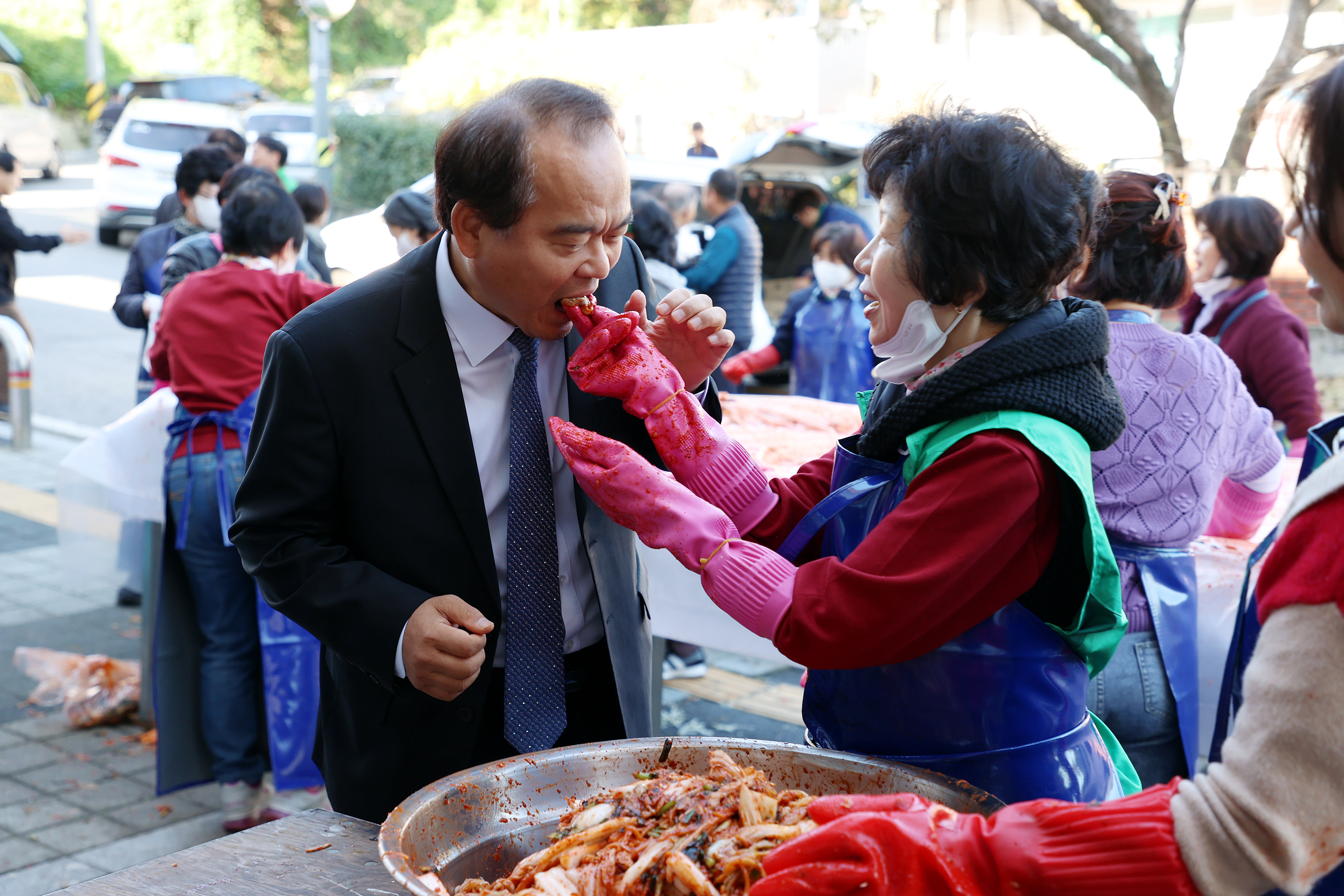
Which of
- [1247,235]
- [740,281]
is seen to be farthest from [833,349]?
[1247,235]

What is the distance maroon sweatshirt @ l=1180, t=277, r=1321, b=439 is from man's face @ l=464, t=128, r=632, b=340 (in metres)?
2.94

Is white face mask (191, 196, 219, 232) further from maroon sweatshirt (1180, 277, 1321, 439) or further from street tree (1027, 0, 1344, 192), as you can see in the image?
street tree (1027, 0, 1344, 192)

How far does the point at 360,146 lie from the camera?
1948 cm

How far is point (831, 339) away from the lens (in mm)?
5762

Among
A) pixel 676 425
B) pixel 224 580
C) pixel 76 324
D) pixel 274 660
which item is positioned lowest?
pixel 76 324

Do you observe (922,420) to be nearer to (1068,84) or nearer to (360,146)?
(1068,84)

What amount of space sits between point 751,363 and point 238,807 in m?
3.32

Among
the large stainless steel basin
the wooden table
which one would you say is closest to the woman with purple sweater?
→ the large stainless steel basin

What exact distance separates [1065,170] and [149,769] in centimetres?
395

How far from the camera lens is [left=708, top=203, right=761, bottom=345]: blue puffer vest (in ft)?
23.9

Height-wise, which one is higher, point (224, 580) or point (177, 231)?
point (177, 231)

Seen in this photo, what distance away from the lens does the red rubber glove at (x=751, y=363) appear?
5.67 metres

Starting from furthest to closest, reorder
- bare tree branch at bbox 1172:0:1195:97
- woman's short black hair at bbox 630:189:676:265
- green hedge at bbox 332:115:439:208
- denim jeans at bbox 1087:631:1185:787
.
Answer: green hedge at bbox 332:115:439:208 < bare tree branch at bbox 1172:0:1195:97 < woman's short black hair at bbox 630:189:676:265 < denim jeans at bbox 1087:631:1185:787

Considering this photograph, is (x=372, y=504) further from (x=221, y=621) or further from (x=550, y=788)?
(x=221, y=621)
